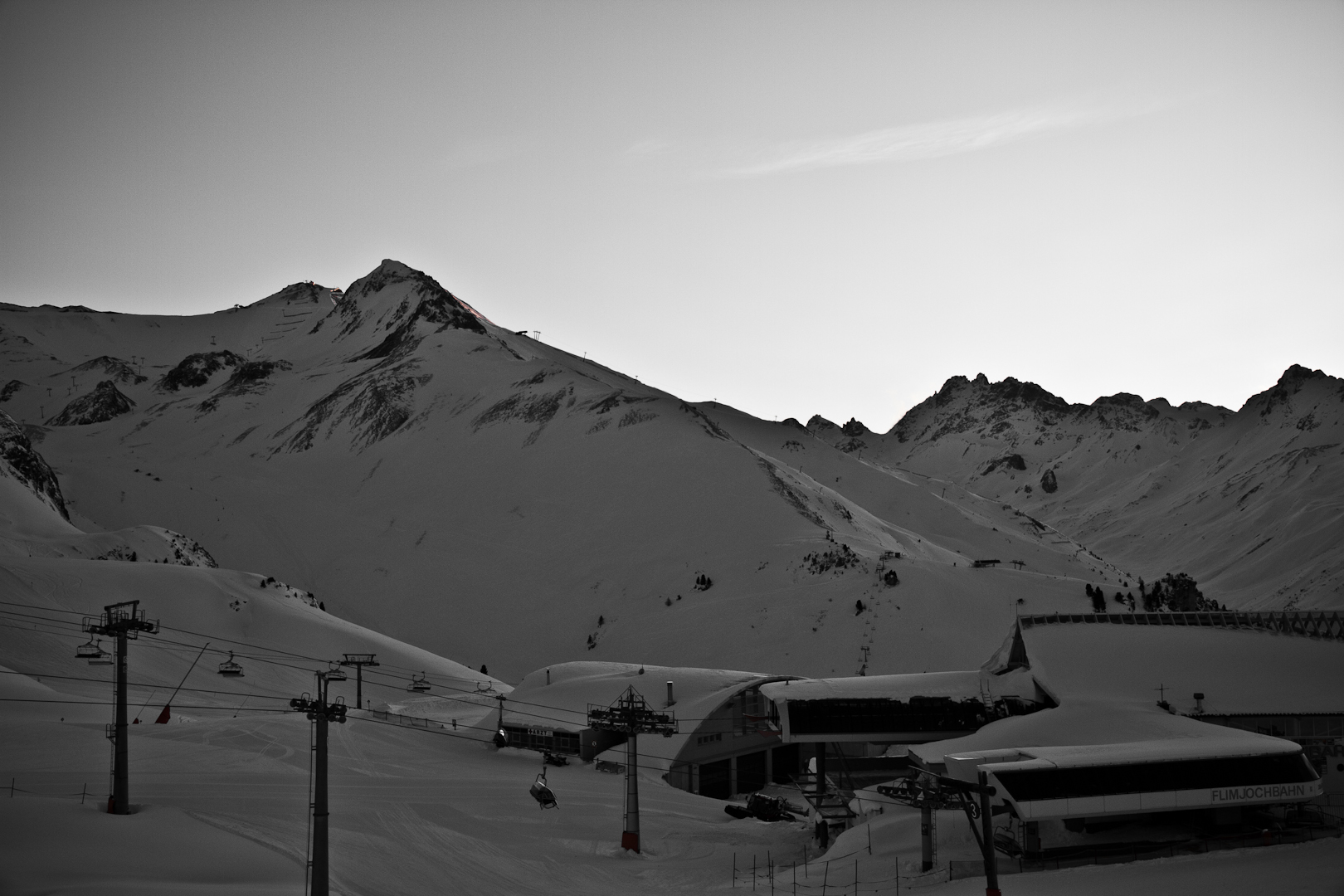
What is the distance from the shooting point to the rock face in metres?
136

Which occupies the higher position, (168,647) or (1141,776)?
(168,647)

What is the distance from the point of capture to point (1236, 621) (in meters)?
72.1

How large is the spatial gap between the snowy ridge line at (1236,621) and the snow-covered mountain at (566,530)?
2558cm

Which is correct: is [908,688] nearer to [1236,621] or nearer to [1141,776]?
[1141,776]

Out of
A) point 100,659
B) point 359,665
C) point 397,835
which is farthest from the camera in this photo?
point 359,665

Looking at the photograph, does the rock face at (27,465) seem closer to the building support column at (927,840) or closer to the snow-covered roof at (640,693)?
the snow-covered roof at (640,693)

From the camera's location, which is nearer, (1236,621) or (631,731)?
(631,731)

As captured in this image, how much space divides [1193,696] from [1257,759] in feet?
41.5

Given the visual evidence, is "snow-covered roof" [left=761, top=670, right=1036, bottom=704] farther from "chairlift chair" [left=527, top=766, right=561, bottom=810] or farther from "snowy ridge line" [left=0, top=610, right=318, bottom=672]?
"snowy ridge line" [left=0, top=610, right=318, bottom=672]

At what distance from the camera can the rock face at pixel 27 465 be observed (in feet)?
445


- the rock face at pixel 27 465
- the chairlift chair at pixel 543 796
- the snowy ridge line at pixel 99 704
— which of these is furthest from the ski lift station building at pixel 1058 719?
the rock face at pixel 27 465

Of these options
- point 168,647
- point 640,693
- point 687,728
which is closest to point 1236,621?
point 687,728

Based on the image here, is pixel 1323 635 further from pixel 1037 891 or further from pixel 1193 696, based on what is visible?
pixel 1037 891

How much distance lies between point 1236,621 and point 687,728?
34.2 metres
